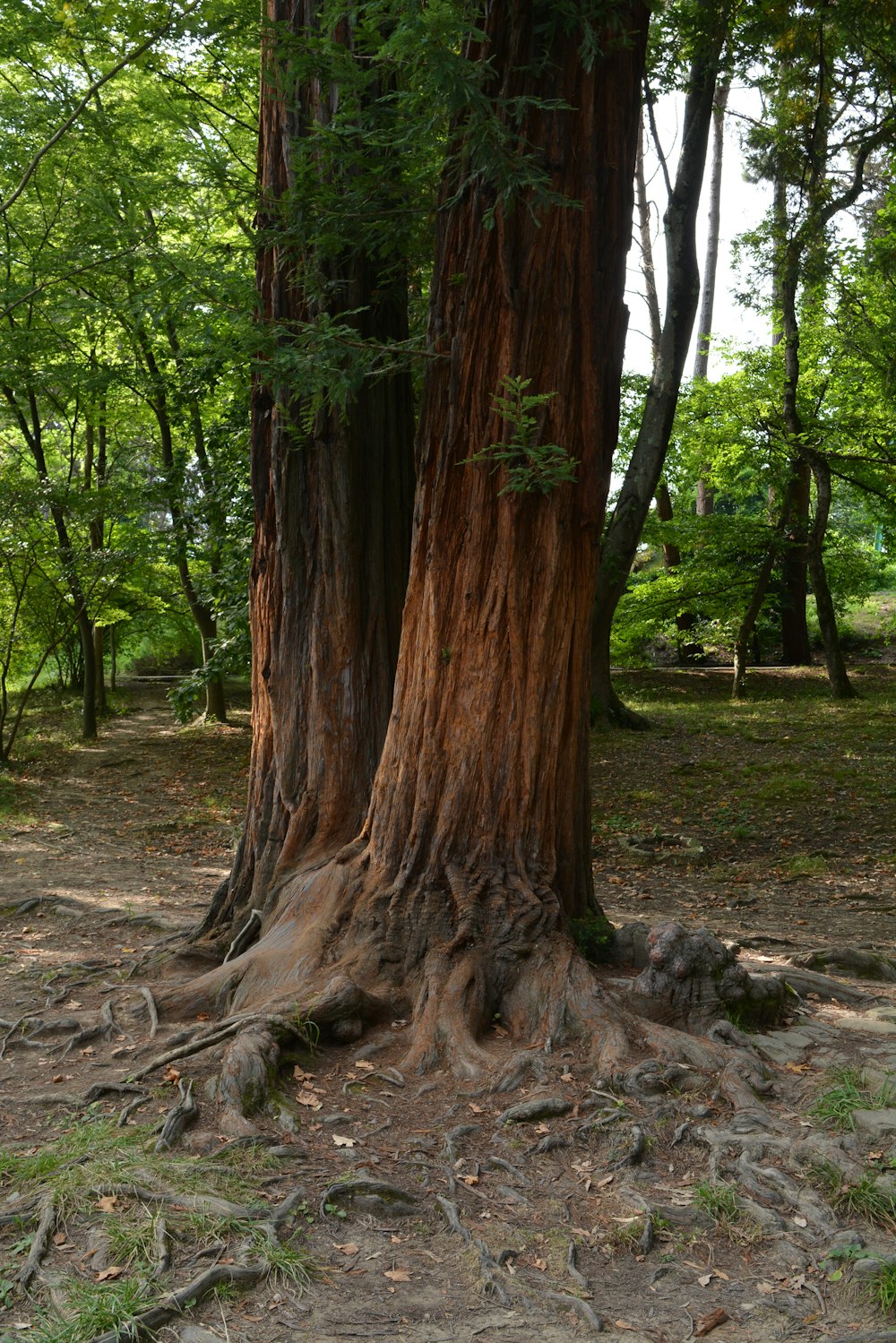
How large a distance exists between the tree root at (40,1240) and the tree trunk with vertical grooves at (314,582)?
8.00 feet

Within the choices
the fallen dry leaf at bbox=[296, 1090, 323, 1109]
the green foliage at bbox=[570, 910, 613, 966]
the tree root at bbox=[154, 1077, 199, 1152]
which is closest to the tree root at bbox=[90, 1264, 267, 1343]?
the tree root at bbox=[154, 1077, 199, 1152]

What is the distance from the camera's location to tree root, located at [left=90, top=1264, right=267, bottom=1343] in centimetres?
317

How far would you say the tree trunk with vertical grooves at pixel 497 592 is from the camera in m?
5.27

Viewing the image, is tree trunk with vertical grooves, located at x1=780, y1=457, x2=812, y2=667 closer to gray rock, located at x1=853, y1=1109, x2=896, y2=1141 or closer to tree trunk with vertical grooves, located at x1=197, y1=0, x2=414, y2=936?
tree trunk with vertical grooves, located at x1=197, y1=0, x2=414, y2=936

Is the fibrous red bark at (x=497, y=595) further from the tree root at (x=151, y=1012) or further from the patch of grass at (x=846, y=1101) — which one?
Result: the patch of grass at (x=846, y=1101)

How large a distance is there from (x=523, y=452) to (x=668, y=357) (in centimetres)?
1029

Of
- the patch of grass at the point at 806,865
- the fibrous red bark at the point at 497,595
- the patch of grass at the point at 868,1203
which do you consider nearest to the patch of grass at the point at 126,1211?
the fibrous red bark at the point at 497,595

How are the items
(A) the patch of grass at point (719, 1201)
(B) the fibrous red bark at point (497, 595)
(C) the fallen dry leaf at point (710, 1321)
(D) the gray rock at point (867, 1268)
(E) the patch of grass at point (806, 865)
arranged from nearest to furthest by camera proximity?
(C) the fallen dry leaf at point (710, 1321), (D) the gray rock at point (867, 1268), (A) the patch of grass at point (719, 1201), (B) the fibrous red bark at point (497, 595), (E) the patch of grass at point (806, 865)

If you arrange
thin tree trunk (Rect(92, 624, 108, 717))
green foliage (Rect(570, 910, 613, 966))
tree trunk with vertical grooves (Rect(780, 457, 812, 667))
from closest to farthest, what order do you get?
green foliage (Rect(570, 910, 613, 966)) < thin tree trunk (Rect(92, 624, 108, 717)) < tree trunk with vertical grooves (Rect(780, 457, 812, 667))

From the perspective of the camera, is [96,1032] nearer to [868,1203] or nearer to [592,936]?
[592,936]

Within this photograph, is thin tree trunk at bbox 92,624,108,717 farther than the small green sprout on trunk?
Yes

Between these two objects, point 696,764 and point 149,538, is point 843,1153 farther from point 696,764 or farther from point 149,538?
point 149,538

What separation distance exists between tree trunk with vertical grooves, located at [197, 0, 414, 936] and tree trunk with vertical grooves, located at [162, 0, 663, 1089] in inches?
30.1

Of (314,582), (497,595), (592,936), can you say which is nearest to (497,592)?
(497,595)
